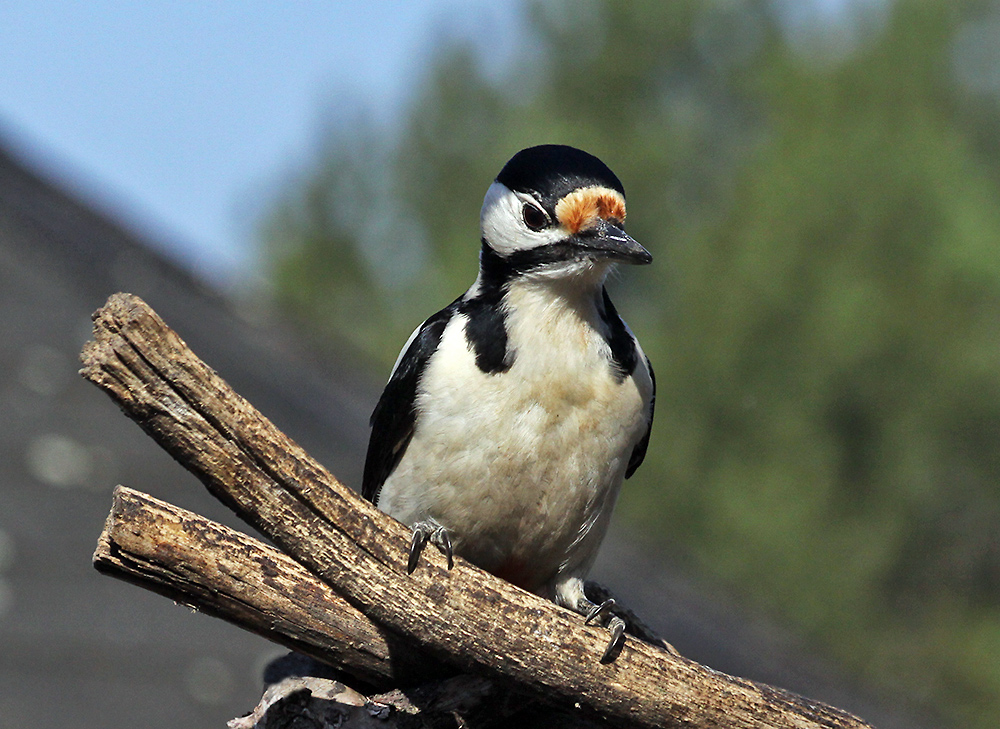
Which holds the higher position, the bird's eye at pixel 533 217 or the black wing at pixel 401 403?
the bird's eye at pixel 533 217

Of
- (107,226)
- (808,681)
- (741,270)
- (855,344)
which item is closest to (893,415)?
(855,344)

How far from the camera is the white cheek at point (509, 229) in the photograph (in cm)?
355

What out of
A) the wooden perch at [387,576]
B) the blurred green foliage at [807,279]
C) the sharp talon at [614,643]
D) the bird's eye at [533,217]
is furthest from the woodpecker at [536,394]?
the blurred green foliage at [807,279]

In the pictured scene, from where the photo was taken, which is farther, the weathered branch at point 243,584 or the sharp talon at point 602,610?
the sharp talon at point 602,610

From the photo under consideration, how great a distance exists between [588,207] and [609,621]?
1208mm

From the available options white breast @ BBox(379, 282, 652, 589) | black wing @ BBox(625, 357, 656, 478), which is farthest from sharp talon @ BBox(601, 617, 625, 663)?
black wing @ BBox(625, 357, 656, 478)

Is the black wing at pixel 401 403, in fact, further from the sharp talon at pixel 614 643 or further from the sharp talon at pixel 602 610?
the sharp talon at pixel 614 643

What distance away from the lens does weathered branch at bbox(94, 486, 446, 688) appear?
99.4 inches

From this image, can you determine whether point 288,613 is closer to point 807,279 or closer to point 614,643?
point 614,643

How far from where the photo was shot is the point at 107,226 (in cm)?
892

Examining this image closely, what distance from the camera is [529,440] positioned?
3.37 metres

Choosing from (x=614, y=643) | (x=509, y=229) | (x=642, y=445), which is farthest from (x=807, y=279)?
(x=614, y=643)

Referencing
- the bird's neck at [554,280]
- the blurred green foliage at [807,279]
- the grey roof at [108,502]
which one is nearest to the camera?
the bird's neck at [554,280]

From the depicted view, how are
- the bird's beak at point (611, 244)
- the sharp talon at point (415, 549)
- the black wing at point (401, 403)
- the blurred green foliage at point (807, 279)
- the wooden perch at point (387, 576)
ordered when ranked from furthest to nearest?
the blurred green foliage at point (807, 279) < the black wing at point (401, 403) < the bird's beak at point (611, 244) < the sharp talon at point (415, 549) < the wooden perch at point (387, 576)
